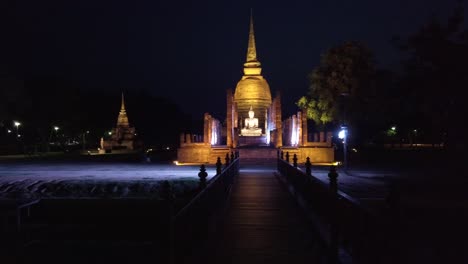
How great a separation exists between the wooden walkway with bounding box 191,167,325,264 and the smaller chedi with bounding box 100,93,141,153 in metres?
66.3

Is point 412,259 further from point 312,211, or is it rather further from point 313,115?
point 313,115

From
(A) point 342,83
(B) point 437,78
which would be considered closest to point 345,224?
(B) point 437,78

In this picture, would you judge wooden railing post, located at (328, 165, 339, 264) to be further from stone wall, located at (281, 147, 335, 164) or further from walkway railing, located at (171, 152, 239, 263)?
stone wall, located at (281, 147, 335, 164)

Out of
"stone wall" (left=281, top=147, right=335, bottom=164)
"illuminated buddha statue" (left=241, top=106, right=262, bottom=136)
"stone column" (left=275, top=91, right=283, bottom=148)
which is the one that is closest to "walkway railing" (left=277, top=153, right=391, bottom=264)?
"stone wall" (left=281, top=147, right=335, bottom=164)

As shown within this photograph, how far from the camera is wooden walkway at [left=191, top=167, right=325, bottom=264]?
8523 millimetres

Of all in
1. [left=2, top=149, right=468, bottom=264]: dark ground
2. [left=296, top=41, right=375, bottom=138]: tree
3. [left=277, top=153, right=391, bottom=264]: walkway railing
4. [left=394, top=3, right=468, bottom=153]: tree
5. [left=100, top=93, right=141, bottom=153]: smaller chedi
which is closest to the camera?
[left=2, top=149, right=468, bottom=264]: dark ground

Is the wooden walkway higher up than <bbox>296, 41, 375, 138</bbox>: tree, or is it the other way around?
<bbox>296, 41, 375, 138</bbox>: tree

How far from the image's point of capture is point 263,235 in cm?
1035

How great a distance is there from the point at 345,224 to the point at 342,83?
140 feet

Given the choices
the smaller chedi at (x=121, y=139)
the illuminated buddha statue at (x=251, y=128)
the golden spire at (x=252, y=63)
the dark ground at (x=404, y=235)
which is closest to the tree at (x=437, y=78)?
the dark ground at (x=404, y=235)

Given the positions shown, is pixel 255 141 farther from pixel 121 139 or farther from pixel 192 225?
pixel 192 225

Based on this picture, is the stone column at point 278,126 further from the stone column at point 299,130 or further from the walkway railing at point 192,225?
the walkway railing at point 192,225

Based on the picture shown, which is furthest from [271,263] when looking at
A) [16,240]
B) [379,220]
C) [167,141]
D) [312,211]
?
[167,141]

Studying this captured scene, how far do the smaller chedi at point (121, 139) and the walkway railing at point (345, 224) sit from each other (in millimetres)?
69384
